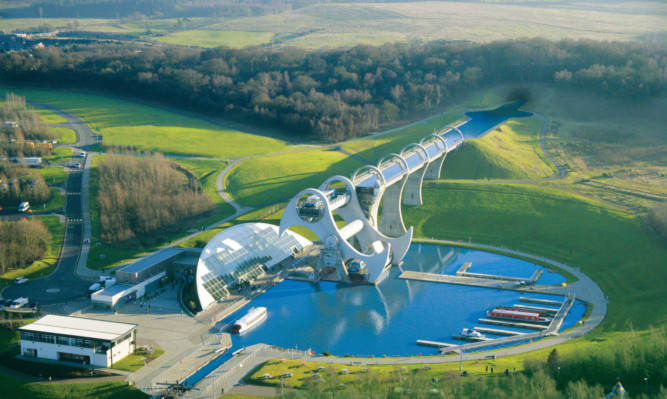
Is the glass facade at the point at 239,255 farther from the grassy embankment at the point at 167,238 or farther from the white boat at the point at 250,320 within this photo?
the grassy embankment at the point at 167,238

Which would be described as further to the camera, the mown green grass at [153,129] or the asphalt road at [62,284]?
the mown green grass at [153,129]

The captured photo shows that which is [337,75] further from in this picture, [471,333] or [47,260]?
[471,333]

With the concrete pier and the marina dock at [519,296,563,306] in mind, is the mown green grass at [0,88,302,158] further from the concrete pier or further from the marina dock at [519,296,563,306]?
the marina dock at [519,296,563,306]

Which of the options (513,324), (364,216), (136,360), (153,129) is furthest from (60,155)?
(513,324)

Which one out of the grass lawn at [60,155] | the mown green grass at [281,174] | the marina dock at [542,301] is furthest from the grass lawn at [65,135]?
the marina dock at [542,301]

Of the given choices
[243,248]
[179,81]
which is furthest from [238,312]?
[179,81]

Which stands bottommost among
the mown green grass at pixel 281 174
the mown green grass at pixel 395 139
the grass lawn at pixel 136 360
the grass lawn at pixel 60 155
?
the grass lawn at pixel 136 360

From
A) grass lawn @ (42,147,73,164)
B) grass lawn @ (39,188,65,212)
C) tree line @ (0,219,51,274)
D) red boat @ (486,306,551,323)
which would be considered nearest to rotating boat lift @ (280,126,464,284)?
red boat @ (486,306,551,323)
